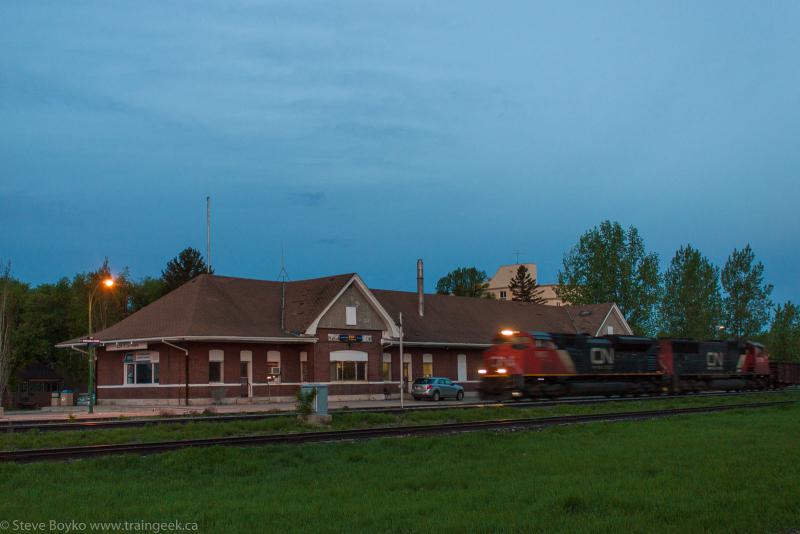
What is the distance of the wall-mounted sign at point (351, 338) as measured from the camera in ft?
165

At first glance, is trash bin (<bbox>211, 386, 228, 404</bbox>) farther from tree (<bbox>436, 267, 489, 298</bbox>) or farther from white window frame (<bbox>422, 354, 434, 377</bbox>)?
tree (<bbox>436, 267, 489, 298</bbox>)

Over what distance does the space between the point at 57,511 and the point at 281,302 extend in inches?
1663

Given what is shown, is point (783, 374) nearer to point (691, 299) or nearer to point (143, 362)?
point (691, 299)

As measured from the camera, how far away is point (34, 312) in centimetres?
8050

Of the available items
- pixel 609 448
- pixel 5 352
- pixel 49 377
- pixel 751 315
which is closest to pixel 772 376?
pixel 751 315

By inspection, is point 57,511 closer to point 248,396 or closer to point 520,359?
point 520,359

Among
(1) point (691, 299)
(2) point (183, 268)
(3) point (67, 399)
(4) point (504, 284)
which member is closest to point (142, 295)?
(2) point (183, 268)

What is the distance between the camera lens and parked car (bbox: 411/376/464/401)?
1980 inches

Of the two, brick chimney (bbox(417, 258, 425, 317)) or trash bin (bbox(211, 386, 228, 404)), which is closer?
trash bin (bbox(211, 386, 228, 404))

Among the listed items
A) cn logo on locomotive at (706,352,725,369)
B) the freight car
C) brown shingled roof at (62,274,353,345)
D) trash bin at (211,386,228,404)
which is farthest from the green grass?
the freight car

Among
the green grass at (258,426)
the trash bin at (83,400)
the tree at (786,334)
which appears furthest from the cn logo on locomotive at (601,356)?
the tree at (786,334)

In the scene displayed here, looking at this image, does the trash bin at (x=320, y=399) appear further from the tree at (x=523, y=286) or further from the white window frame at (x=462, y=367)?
the tree at (x=523, y=286)

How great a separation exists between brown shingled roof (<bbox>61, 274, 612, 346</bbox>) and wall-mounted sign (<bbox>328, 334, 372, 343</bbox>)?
1870mm

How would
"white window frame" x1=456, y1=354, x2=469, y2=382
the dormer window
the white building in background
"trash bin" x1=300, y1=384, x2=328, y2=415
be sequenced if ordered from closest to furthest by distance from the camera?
"trash bin" x1=300, y1=384, x2=328, y2=415, the dormer window, "white window frame" x1=456, y1=354, x2=469, y2=382, the white building in background
